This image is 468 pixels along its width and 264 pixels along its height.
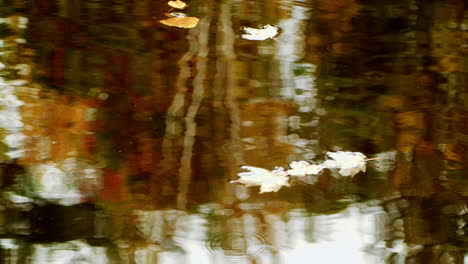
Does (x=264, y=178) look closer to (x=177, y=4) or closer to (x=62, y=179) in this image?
(x=62, y=179)

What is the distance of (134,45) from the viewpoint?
2.80 m

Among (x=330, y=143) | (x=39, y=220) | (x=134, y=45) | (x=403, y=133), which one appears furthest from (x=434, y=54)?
(x=39, y=220)

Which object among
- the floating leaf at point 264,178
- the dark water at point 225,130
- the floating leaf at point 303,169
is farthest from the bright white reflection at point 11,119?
the floating leaf at point 303,169

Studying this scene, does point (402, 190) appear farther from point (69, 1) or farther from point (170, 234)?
point (69, 1)

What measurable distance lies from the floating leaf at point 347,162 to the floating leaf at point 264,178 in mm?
153

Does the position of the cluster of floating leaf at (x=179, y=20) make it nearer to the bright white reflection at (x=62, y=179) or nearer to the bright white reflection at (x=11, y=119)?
the bright white reflection at (x=11, y=119)

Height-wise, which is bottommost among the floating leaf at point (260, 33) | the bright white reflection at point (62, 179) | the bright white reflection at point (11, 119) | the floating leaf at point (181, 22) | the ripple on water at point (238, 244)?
the ripple on water at point (238, 244)

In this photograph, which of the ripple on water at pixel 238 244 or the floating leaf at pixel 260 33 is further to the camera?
the floating leaf at pixel 260 33

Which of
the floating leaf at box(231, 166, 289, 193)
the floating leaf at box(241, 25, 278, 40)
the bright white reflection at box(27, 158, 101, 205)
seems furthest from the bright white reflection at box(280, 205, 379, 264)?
the floating leaf at box(241, 25, 278, 40)

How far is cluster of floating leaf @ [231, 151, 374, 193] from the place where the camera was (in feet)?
6.70

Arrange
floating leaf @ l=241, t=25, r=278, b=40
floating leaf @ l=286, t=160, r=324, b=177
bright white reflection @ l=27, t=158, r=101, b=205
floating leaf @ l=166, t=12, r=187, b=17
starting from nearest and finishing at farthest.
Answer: bright white reflection @ l=27, t=158, r=101, b=205
floating leaf @ l=286, t=160, r=324, b=177
floating leaf @ l=241, t=25, r=278, b=40
floating leaf @ l=166, t=12, r=187, b=17

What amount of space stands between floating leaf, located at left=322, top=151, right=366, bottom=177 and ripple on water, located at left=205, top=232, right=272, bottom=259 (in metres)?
0.40

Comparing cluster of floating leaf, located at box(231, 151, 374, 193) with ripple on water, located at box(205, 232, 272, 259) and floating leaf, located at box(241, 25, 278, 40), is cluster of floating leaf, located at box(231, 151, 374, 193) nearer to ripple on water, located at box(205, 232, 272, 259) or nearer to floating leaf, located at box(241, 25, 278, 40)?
ripple on water, located at box(205, 232, 272, 259)

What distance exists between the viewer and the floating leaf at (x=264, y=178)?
2025 millimetres
